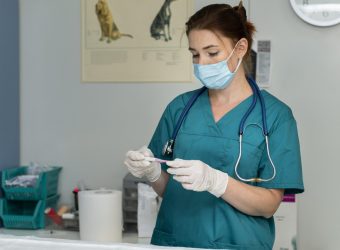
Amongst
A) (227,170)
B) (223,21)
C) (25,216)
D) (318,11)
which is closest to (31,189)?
(25,216)

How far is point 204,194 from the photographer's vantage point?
1292mm

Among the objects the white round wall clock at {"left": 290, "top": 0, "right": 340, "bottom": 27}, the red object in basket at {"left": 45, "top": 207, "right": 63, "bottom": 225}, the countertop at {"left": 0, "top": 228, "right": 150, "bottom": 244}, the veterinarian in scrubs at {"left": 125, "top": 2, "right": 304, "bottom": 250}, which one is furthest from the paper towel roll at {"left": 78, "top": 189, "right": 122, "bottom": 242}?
the white round wall clock at {"left": 290, "top": 0, "right": 340, "bottom": 27}

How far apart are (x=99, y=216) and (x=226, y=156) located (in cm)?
77

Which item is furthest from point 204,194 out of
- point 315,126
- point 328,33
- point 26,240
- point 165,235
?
point 328,33

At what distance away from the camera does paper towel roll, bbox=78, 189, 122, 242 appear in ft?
6.04

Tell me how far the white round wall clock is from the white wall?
0.11ft

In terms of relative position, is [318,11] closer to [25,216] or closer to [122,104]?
[122,104]

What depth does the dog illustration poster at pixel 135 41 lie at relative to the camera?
7.07 feet

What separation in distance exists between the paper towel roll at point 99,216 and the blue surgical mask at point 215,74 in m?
0.77

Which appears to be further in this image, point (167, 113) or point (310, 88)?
point (310, 88)

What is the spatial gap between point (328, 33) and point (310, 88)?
0.25m

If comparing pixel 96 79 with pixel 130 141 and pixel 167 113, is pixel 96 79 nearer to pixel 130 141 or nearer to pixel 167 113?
pixel 130 141

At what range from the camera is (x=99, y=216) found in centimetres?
185

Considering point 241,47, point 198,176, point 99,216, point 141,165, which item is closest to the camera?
point 198,176
